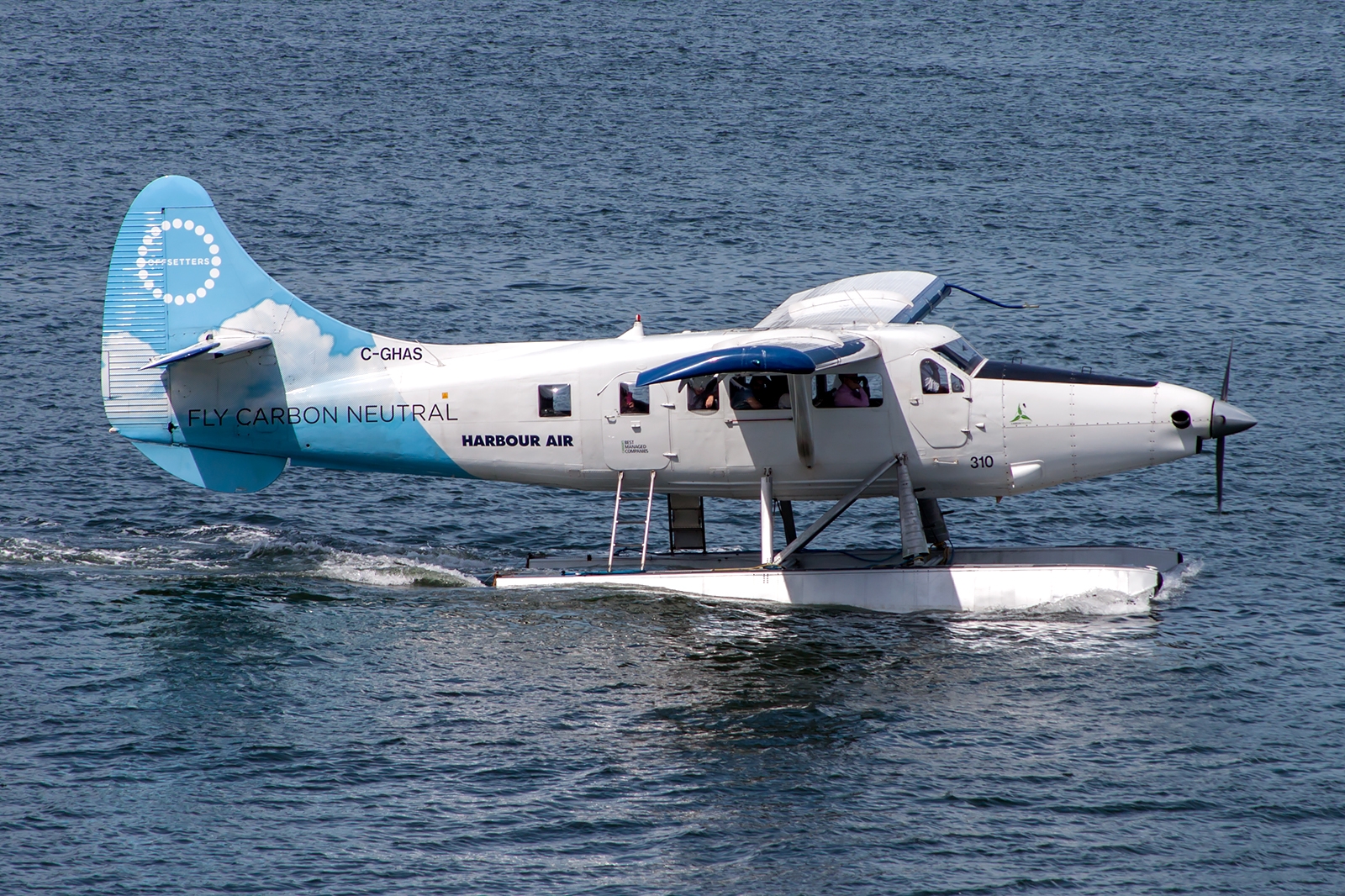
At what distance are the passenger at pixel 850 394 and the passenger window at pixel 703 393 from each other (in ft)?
6.20

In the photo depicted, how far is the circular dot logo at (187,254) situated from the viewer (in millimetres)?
24078

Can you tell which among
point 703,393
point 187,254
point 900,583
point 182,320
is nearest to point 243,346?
point 182,320

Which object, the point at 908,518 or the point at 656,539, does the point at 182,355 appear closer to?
the point at 656,539

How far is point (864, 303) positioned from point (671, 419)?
4230 millimetres

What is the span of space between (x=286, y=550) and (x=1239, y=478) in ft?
63.2

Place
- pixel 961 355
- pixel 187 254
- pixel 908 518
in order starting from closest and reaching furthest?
1. pixel 961 355
2. pixel 908 518
3. pixel 187 254

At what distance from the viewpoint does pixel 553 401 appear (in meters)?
23.5

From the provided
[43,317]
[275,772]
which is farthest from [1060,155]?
[275,772]

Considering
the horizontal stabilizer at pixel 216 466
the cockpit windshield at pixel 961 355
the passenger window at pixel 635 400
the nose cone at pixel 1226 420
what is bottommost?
the horizontal stabilizer at pixel 216 466

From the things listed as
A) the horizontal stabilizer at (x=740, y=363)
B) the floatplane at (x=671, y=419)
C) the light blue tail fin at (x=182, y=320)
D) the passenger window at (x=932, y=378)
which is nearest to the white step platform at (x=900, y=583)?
the floatplane at (x=671, y=419)

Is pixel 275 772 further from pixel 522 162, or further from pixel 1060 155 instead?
pixel 1060 155

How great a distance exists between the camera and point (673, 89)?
61.4 meters

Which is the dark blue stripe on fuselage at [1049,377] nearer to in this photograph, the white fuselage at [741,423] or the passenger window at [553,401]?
the white fuselage at [741,423]

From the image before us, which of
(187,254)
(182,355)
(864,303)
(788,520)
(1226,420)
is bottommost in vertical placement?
(788,520)
